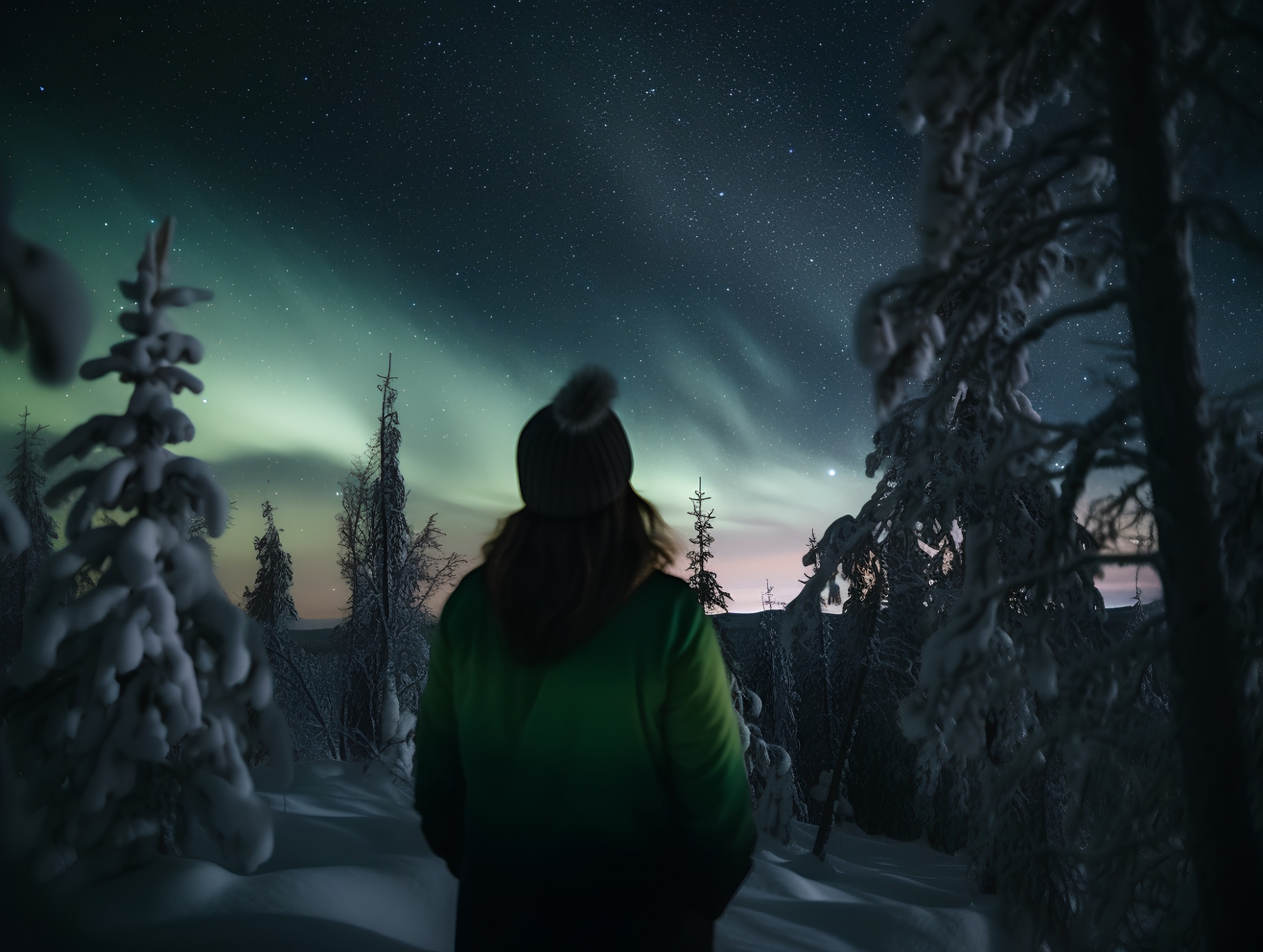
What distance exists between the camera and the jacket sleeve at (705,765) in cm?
191

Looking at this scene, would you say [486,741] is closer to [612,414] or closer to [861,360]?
[612,414]

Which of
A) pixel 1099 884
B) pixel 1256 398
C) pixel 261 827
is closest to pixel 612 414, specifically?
pixel 1256 398

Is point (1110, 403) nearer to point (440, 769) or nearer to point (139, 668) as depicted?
point (440, 769)

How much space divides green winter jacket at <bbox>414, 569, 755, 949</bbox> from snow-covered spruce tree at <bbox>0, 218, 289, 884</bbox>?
4699 mm

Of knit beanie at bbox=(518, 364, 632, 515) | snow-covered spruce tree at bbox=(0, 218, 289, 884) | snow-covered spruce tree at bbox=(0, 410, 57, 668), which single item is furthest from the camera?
snow-covered spruce tree at bbox=(0, 410, 57, 668)

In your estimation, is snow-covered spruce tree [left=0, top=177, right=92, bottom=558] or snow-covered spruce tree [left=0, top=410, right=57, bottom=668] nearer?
snow-covered spruce tree [left=0, top=177, right=92, bottom=558]

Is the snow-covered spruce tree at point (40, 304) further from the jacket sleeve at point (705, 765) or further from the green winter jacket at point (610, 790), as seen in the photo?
the jacket sleeve at point (705, 765)

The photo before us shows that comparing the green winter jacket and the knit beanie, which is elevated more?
the knit beanie

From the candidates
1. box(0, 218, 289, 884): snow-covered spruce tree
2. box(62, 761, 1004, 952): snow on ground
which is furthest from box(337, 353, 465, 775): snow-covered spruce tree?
box(0, 218, 289, 884): snow-covered spruce tree

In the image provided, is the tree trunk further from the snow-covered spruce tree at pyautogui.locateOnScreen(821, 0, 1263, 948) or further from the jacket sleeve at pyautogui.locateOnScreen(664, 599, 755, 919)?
the jacket sleeve at pyautogui.locateOnScreen(664, 599, 755, 919)

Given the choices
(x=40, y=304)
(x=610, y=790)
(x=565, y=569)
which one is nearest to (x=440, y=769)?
(x=610, y=790)

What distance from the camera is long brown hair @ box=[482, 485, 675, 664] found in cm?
191

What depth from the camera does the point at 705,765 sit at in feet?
6.30

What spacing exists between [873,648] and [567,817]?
15.8m
